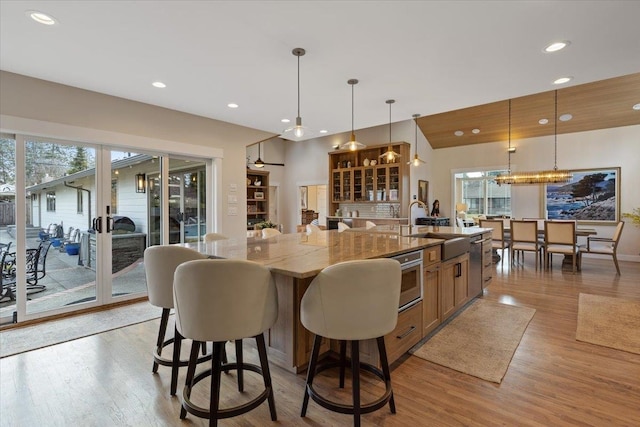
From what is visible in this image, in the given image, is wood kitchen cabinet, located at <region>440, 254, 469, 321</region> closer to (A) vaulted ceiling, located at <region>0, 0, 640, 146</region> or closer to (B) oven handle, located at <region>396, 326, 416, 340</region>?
(B) oven handle, located at <region>396, 326, 416, 340</region>

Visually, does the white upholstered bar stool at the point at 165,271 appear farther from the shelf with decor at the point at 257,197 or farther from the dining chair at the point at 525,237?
the shelf with decor at the point at 257,197

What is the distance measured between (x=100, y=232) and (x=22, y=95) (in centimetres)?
161

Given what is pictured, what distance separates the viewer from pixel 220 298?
4.89 feet

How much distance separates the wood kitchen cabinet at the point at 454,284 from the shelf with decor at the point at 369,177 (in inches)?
159

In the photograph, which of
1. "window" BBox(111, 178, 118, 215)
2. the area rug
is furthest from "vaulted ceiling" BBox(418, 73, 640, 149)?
the area rug

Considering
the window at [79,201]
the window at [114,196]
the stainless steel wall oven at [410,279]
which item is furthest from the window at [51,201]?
the stainless steel wall oven at [410,279]

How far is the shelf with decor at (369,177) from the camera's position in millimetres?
7324

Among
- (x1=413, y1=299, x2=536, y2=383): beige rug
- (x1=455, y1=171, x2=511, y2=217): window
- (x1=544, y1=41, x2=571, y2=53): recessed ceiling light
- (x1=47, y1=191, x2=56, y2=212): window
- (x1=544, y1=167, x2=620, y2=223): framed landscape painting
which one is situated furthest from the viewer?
(x1=455, y1=171, x2=511, y2=217): window

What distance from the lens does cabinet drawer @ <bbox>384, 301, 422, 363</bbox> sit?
7.04 feet

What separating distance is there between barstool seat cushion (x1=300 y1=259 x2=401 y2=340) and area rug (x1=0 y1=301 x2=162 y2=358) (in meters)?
2.60

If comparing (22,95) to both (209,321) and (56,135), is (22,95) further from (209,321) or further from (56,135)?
(209,321)

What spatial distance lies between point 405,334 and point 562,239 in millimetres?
4809

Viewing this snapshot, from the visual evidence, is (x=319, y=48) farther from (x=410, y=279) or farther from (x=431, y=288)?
(x=431, y=288)

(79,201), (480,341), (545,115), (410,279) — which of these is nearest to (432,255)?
(410,279)
